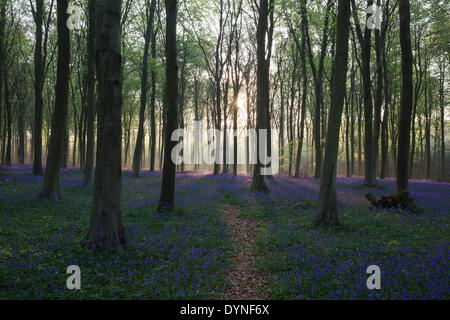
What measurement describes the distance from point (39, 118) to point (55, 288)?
19703 mm

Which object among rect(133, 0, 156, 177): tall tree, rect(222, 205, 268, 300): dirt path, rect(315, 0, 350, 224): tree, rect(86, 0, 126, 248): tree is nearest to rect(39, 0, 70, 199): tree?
rect(86, 0, 126, 248): tree

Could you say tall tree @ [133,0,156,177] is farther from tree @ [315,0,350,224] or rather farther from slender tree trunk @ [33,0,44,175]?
tree @ [315,0,350,224]

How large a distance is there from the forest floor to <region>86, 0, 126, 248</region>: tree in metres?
0.66

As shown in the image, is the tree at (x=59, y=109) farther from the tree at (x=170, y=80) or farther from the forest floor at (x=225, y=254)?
the tree at (x=170, y=80)

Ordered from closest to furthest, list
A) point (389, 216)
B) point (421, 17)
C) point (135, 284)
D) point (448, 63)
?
point (135, 284), point (389, 216), point (421, 17), point (448, 63)

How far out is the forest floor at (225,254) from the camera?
503 cm

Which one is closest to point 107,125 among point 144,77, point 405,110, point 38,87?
point 405,110

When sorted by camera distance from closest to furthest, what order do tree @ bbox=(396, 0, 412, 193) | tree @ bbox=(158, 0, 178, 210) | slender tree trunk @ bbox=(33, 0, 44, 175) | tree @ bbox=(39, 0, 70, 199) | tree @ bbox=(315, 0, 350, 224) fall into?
1. tree @ bbox=(315, 0, 350, 224)
2. tree @ bbox=(158, 0, 178, 210)
3. tree @ bbox=(39, 0, 70, 199)
4. tree @ bbox=(396, 0, 412, 193)
5. slender tree trunk @ bbox=(33, 0, 44, 175)

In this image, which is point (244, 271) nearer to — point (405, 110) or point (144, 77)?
point (405, 110)

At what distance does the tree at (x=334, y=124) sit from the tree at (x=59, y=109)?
12.0m

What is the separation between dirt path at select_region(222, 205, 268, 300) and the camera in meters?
5.39
